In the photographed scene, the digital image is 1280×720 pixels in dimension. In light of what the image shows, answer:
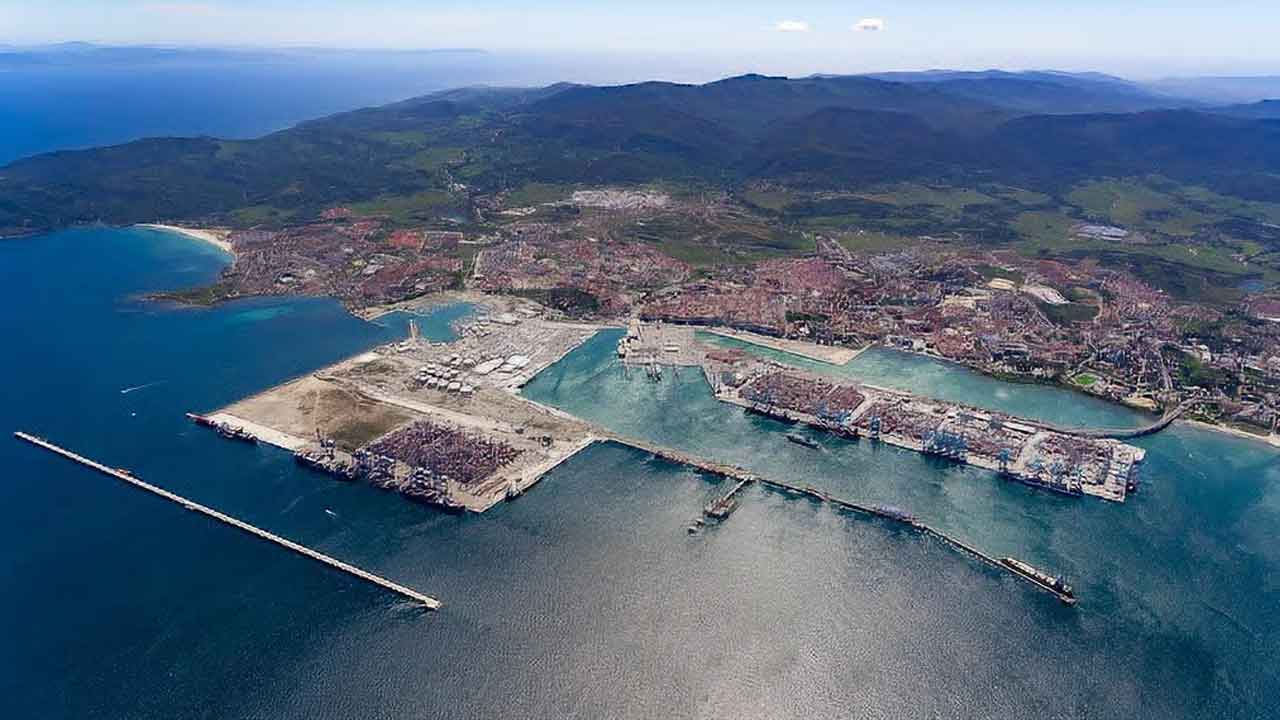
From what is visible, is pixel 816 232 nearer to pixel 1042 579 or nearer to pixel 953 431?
pixel 953 431

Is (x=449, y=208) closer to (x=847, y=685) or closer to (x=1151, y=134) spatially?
(x=847, y=685)

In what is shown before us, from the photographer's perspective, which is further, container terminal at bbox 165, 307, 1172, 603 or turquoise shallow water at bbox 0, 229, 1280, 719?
container terminal at bbox 165, 307, 1172, 603

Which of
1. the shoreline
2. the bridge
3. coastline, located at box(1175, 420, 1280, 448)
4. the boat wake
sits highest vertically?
the shoreline

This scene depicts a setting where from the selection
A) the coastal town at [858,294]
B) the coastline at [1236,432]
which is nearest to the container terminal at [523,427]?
the coastline at [1236,432]

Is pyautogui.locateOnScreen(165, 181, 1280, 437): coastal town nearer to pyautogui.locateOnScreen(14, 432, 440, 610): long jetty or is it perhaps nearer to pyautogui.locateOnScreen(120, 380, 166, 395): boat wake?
pyautogui.locateOnScreen(120, 380, 166, 395): boat wake

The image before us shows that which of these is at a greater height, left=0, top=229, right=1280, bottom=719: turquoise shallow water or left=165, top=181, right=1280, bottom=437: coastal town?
left=165, top=181, right=1280, bottom=437: coastal town

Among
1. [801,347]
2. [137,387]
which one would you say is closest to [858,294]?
[801,347]

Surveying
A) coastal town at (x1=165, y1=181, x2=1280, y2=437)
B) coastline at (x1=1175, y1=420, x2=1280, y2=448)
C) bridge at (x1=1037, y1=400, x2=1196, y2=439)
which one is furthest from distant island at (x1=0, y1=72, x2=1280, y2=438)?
bridge at (x1=1037, y1=400, x2=1196, y2=439)

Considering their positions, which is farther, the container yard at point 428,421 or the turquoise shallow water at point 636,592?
the container yard at point 428,421

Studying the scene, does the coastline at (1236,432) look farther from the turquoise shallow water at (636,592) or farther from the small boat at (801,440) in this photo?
the small boat at (801,440)
